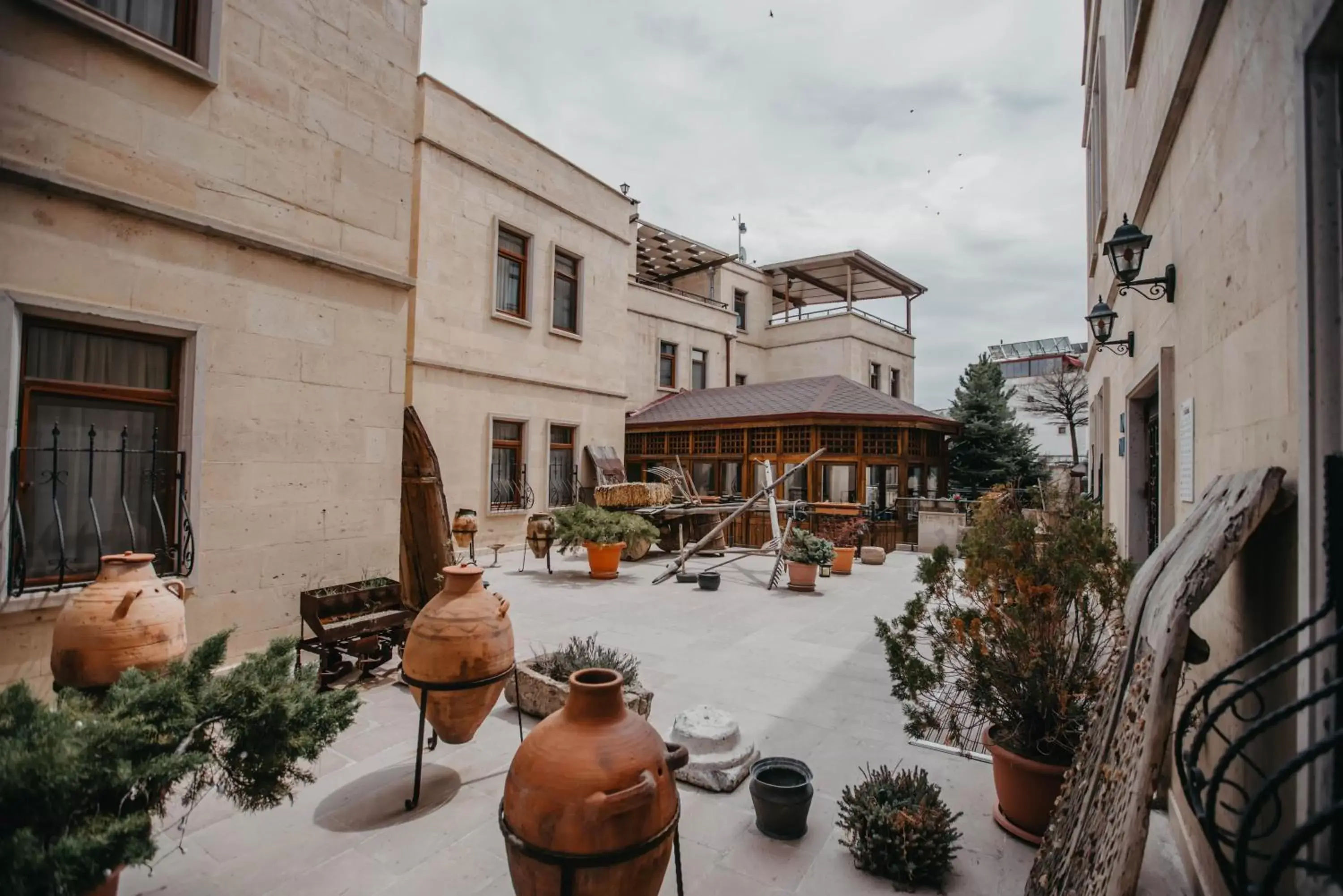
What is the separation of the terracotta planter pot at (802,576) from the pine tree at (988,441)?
45.4 feet

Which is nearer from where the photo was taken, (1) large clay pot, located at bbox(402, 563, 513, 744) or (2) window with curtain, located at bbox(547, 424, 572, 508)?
(1) large clay pot, located at bbox(402, 563, 513, 744)

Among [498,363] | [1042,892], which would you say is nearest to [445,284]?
[498,363]

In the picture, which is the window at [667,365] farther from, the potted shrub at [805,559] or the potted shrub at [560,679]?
the potted shrub at [560,679]

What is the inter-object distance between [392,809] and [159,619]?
5.44 ft

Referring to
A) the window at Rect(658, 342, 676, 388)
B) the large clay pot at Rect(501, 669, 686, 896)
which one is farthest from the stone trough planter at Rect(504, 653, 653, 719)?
the window at Rect(658, 342, 676, 388)

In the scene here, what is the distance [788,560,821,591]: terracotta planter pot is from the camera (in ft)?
29.3

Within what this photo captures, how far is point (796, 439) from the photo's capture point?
13953 millimetres

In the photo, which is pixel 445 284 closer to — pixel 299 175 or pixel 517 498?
pixel 517 498

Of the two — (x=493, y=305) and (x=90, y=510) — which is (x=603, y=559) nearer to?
(x=493, y=305)

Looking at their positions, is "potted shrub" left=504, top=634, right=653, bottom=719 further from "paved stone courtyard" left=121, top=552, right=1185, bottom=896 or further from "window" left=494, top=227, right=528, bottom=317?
"window" left=494, top=227, right=528, bottom=317

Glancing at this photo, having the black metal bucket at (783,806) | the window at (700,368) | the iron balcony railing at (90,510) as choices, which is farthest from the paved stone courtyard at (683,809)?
the window at (700,368)

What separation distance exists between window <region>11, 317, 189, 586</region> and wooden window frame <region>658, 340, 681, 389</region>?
1537 cm

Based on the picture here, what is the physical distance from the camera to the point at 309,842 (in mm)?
2947

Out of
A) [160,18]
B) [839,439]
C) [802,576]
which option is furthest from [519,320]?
[160,18]
